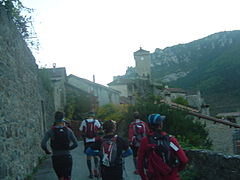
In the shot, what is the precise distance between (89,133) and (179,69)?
377 ft

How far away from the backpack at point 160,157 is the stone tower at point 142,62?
3354 inches

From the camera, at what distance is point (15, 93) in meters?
7.46

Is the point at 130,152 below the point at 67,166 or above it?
above

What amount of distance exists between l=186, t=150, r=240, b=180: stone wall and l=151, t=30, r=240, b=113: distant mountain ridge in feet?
178

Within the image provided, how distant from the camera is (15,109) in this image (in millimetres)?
7191

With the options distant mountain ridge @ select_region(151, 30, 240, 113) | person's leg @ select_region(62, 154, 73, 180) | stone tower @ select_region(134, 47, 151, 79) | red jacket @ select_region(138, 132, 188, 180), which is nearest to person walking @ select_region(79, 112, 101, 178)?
person's leg @ select_region(62, 154, 73, 180)

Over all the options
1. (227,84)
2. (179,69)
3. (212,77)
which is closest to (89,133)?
(227,84)

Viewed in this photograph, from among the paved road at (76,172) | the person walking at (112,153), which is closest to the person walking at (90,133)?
the paved road at (76,172)

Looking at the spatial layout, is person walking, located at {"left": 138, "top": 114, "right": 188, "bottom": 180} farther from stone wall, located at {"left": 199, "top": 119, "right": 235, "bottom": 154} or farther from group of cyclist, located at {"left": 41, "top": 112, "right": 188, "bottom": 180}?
stone wall, located at {"left": 199, "top": 119, "right": 235, "bottom": 154}

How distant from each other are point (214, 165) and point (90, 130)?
3.07m

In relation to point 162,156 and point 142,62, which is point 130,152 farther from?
point 142,62

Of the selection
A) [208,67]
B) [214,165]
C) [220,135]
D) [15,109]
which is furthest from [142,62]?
[214,165]

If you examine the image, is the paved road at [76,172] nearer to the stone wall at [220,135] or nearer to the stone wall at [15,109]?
the stone wall at [15,109]

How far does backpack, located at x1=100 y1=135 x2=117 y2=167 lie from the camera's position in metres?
4.59
